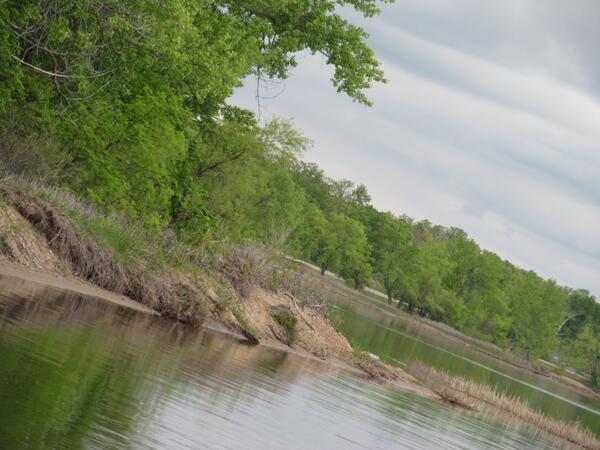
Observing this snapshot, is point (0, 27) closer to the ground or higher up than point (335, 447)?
higher up

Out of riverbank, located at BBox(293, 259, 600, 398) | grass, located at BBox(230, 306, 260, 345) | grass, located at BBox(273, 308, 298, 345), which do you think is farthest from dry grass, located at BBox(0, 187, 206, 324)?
riverbank, located at BBox(293, 259, 600, 398)

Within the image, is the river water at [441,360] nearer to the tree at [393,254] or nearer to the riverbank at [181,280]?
the riverbank at [181,280]

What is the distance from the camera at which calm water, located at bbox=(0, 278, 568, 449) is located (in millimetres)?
11258

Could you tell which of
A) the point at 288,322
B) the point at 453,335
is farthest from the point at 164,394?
the point at 453,335

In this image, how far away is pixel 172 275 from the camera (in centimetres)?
2711

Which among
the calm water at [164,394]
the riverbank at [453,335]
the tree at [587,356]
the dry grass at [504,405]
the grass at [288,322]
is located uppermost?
the tree at [587,356]

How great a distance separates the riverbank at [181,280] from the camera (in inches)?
936

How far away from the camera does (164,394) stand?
575 inches

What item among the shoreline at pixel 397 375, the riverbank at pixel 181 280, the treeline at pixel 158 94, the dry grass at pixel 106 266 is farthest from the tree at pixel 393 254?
the dry grass at pixel 106 266

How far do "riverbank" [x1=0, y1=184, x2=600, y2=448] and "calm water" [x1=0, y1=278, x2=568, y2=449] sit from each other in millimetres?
1405

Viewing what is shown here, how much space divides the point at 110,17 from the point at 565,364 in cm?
12629

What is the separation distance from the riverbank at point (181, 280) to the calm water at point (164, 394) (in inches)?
55.3

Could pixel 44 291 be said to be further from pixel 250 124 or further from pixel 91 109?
pixel 250 124

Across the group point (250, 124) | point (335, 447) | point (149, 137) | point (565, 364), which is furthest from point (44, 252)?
point (565, 364)
